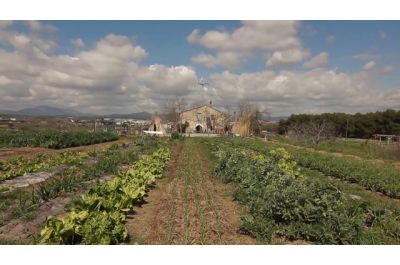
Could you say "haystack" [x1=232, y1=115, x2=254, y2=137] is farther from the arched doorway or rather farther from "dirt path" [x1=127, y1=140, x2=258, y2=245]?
"dirt path" [x1=127, y1=140, x2=258, y2=245]

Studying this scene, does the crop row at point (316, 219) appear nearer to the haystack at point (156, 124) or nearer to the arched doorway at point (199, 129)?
the haystack at point (156, 124)

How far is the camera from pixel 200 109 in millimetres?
72438

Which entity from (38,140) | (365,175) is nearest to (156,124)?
(38,140)

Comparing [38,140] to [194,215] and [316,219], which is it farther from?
[316,219]

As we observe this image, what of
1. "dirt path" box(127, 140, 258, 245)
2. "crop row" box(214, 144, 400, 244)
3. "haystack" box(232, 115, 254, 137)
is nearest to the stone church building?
"haystack" box(232, 115, 254, 137)

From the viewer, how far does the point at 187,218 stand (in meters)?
6.25

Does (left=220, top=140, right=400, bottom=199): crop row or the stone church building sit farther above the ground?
the stone church building

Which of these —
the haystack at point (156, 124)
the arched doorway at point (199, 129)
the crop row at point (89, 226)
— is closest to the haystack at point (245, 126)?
the haystack at point (156, 124)

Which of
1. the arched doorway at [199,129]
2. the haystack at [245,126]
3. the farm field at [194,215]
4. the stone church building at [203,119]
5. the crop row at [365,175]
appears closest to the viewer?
the farm field at [194,215]

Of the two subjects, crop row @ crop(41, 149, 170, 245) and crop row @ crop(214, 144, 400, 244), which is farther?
crop row @ crop(214, 144, 400, 244)

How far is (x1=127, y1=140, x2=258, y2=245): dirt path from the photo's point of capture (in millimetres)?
5203

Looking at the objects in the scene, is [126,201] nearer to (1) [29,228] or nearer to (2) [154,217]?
(2) [154,217]

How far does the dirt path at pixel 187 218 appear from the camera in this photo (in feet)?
17.1

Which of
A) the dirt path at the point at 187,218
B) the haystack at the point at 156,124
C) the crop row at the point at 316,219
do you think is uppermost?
the haystack at the point at 156,124
